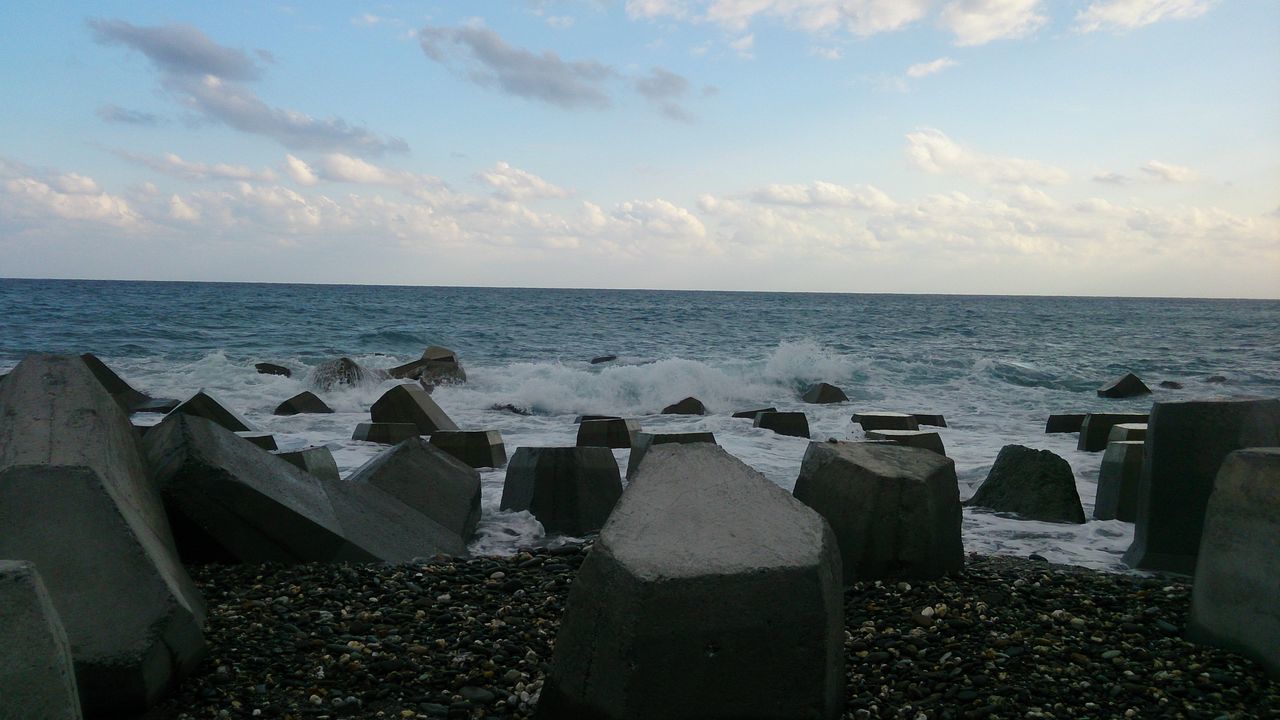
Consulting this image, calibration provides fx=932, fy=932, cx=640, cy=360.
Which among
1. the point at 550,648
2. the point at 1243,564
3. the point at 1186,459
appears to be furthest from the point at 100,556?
the point at 1186,459

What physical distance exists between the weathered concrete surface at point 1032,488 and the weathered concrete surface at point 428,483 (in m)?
3.62

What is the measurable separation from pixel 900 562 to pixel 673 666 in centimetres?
197

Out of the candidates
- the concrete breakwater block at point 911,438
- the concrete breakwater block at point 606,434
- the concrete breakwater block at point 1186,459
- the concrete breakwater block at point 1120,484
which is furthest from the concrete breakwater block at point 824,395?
the concrete breakwater block at point 1186,459

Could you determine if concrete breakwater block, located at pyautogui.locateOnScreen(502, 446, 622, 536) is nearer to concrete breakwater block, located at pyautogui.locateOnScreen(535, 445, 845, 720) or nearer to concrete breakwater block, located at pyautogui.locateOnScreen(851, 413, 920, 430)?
concrete breakwater block, located at pyautogui.locateOnScreen(535, 445, 845, 720)

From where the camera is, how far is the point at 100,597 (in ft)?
9.53

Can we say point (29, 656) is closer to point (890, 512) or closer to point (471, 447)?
point (890, 512)

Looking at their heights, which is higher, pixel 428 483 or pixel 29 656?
pixel 29 656

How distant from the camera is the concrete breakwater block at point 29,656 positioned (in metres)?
2.18

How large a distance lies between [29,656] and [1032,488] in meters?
5.88

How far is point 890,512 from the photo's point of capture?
4.27 m

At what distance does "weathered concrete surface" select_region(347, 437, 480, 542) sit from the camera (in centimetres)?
543

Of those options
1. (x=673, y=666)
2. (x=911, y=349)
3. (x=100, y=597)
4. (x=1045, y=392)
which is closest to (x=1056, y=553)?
(x=673, y=666)

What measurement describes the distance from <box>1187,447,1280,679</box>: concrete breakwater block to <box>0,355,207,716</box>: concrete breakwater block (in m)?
3.56

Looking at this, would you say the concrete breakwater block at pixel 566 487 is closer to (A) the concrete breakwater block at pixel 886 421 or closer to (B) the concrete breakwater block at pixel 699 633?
(B) the concrete breakwater block at pixel 699 633
